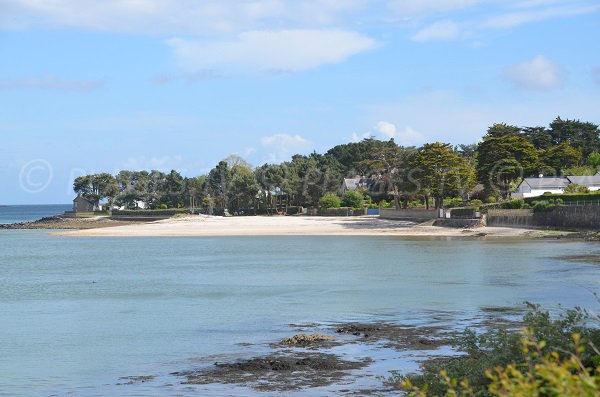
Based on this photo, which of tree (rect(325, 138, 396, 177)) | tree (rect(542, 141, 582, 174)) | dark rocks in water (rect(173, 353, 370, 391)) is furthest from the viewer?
tree (rect(325, 138, 396, 177))

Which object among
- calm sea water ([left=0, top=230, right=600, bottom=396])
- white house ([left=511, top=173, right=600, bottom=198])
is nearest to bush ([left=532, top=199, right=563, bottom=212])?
calm sea water ([left=0, top=230, right=600, bottom=396])

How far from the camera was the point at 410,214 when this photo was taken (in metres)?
93.0

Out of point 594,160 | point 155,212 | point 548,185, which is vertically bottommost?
point 155,212

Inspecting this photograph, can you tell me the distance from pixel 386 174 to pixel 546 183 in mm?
26030

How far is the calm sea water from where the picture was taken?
18453 mm

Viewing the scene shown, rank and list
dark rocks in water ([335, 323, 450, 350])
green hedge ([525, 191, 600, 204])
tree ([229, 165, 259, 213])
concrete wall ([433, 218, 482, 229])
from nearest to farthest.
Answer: dark rocks in water ([335, 323, 450, 350])
green hedge ([525, 191, 600, 204])
concrete wall ([433, 218, 482, 229])
tree ([229, 165, 259, 213])

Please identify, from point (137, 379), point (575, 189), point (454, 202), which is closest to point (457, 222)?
point (575, 189)

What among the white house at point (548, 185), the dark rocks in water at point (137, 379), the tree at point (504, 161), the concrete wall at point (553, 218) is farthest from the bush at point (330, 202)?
the dark rocks in water at point (137, 379)

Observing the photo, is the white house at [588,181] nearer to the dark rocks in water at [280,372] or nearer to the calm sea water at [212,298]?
the calm sea water at [212,298]

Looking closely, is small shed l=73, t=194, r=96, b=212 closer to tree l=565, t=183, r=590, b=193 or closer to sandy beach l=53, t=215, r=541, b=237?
sandy beach l=53, t=215, r=541, b=237

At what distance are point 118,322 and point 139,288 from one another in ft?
36.2

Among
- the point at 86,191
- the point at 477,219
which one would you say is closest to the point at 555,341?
the point at 477,219

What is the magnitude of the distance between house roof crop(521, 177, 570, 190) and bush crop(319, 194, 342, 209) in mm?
33660

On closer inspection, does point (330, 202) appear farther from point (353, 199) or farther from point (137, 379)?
point (137, 379)
